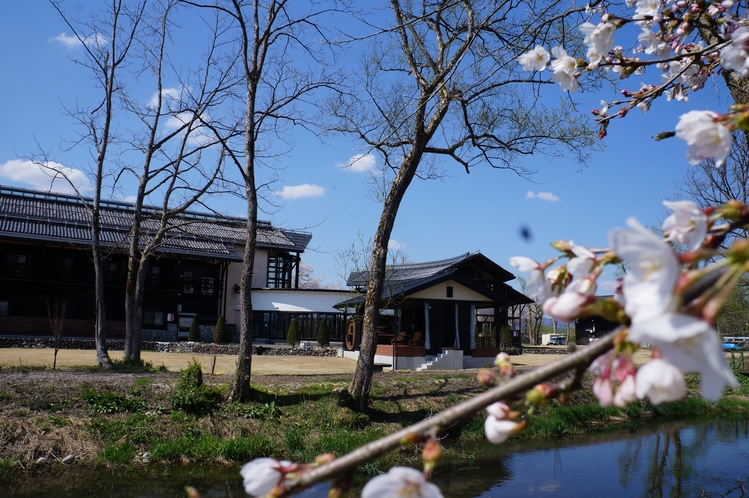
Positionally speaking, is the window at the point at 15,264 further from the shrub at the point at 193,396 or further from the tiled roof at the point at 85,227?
the shrub at the point at 193,396

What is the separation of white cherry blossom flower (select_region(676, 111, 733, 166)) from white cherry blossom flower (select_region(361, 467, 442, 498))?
30.9 inches

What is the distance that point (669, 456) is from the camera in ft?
33.7

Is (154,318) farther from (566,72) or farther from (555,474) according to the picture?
(566,72)

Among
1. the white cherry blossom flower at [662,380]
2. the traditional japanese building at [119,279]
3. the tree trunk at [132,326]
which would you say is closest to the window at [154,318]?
the traditional japanese building at [119,279]

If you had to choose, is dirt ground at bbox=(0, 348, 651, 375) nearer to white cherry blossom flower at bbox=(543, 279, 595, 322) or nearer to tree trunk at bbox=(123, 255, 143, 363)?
tree trunk at bbox=(123, 255, 143, 363)

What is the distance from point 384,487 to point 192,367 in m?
10.9

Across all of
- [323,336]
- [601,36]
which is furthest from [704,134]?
[323,336]

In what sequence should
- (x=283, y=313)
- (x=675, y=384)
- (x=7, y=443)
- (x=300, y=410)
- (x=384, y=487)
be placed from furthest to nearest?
(x=283, y=313) < (x=300, y=410) < (x=7, y=443) < (x=384, y=487) < (x=675, y=384)

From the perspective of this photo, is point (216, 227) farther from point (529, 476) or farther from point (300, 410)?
point (529, 476)

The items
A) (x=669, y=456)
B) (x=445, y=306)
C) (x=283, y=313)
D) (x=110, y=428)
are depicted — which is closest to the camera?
(x=110, y=428)

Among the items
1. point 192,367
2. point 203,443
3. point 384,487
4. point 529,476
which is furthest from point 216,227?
point 384,487

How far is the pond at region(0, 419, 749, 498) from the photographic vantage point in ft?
25.8

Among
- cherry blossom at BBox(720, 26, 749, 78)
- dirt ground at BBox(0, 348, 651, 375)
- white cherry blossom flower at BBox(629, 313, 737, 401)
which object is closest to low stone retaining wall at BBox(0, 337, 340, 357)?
dirt ground at BBox(0, 348, 651, 375)

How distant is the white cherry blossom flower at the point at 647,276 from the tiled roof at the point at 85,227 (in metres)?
23.0
